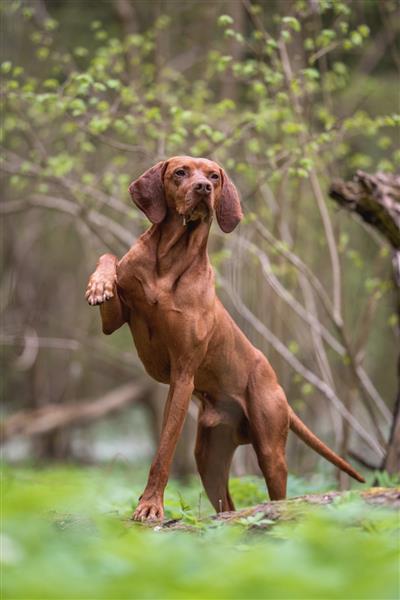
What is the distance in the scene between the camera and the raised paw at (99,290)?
15.5ft

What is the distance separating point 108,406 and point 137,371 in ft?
2.76

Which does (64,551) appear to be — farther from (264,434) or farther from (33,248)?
(33,248)

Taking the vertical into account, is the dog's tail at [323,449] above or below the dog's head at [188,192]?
below

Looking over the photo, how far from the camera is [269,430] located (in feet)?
18.1

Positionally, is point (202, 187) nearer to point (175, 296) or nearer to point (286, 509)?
point (175, 296)

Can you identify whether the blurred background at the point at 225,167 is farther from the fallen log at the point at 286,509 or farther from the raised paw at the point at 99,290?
the fallen log at the point at 286,509

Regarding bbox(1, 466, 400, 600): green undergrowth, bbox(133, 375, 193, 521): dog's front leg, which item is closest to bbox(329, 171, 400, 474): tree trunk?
bbox(133, 375, 193, 521): dog's front leg

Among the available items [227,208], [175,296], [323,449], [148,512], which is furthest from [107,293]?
[323,449]

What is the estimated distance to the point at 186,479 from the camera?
47.7ft

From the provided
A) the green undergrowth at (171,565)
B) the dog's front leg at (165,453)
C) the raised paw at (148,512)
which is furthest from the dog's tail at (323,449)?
the green undergrowth at (171,565)

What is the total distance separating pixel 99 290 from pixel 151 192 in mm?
666

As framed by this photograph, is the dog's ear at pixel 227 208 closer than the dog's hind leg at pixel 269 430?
Yes

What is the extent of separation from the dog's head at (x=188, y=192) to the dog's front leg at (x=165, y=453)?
34.7 inches

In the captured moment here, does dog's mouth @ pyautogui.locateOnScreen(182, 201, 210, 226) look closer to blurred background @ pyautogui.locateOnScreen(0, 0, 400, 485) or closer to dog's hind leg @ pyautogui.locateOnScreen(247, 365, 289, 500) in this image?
dog's hind leg @ pyautogui.locateOnScreen(247, 365, 289, 500)
